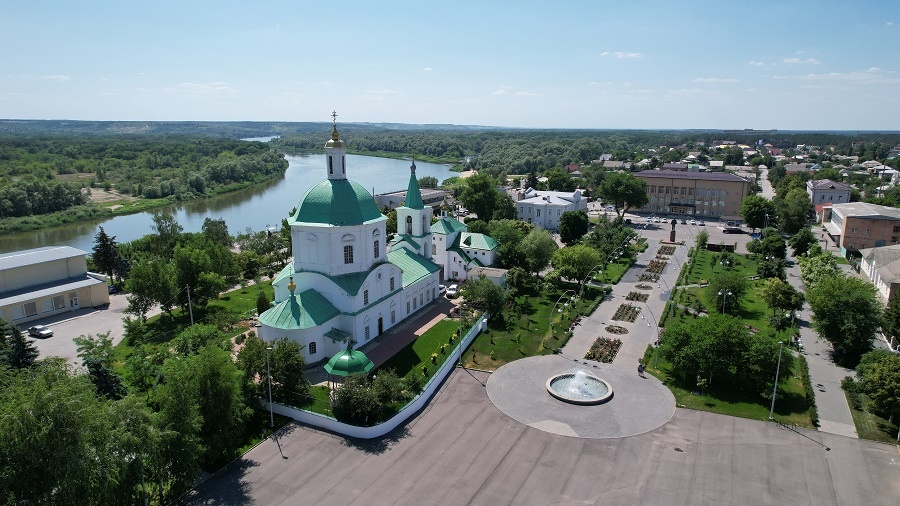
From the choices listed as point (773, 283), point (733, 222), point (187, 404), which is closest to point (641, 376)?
point (773, 283)

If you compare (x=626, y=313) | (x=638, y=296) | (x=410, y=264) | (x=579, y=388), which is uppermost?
(x=410, y=264)

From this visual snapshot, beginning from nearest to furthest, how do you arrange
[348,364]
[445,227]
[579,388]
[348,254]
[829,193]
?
[348,364] → [579,388] → [348,254] → [445,227] → [829,193]

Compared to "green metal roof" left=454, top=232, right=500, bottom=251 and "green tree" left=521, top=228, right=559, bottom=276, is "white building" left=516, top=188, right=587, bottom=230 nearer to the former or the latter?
"green metal roof" left=454, top=232, right=500, bottom=251

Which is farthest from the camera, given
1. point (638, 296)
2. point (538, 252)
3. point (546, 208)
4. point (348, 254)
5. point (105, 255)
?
point (546, 208)

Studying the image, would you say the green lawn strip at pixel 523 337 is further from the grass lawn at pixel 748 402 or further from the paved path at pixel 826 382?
the paved path at pixel 826 382

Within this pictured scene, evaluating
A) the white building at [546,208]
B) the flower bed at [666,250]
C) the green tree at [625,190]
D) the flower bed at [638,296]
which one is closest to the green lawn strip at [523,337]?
the flower bed at [638,296]

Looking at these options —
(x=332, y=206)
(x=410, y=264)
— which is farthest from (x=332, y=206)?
(x=410, y=264)

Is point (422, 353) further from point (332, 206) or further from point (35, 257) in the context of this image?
point (35, 257)
